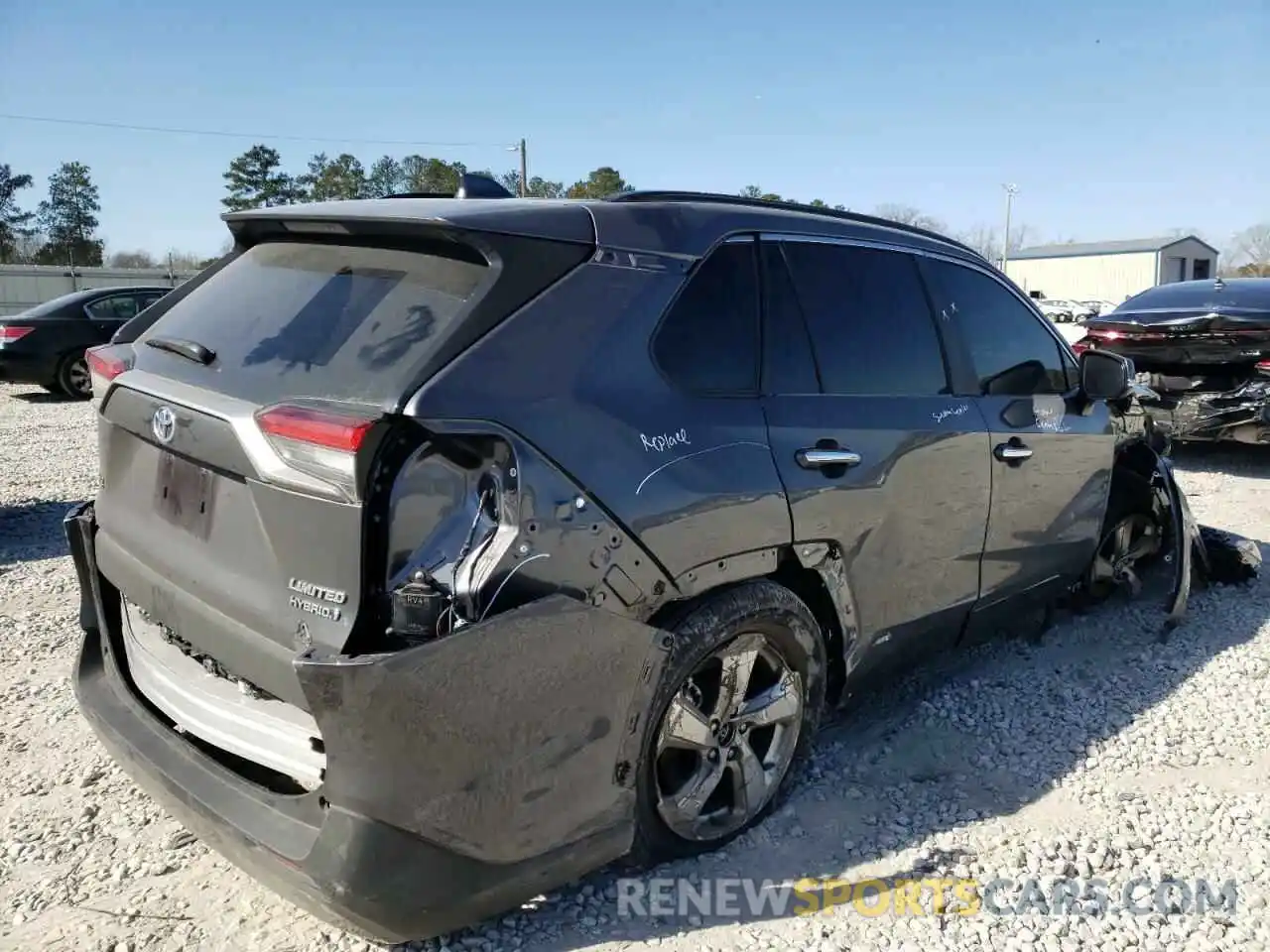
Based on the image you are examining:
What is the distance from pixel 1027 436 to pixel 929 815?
5.12 feet

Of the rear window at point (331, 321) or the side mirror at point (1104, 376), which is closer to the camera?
the rear window at point (331, 321)

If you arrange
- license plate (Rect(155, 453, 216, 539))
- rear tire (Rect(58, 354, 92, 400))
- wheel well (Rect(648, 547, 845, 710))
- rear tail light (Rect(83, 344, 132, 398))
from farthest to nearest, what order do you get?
rear tire (Rect(58, 354, 92, 400)) < rear tail light (Rect(83, 344, 132, 398)) < wheel well (Rect(648, 547, 845, 710)) < license plate (Rect(155, 453, 216, 539))

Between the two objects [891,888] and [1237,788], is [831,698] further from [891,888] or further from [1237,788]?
[1237,788]

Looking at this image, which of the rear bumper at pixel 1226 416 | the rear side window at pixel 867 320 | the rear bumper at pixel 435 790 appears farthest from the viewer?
the rear bumper at pixel 1226 416

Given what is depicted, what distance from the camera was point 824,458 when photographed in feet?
9.25

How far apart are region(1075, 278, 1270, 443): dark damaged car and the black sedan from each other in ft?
38.3

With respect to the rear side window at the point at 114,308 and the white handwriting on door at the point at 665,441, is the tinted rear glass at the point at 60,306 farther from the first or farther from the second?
the white handwriting on door at the point at 665,441

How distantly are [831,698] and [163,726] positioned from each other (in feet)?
6.68

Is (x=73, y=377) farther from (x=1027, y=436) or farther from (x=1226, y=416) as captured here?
(x=1226, y=416)

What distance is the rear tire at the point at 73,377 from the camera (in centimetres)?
1299

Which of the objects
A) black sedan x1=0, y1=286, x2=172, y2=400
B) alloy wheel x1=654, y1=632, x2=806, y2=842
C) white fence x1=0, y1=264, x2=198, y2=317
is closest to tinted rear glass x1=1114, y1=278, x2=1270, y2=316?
alloy wheel x1=654, y1=632, x2=806, y2=842

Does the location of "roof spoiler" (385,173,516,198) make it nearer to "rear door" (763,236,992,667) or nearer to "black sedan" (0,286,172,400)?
"rear door" (763,236,992,667)

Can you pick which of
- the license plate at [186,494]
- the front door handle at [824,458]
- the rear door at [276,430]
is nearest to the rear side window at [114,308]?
the rear door at [276,430]

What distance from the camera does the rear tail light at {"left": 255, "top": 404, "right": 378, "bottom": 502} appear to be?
78.3 inches
